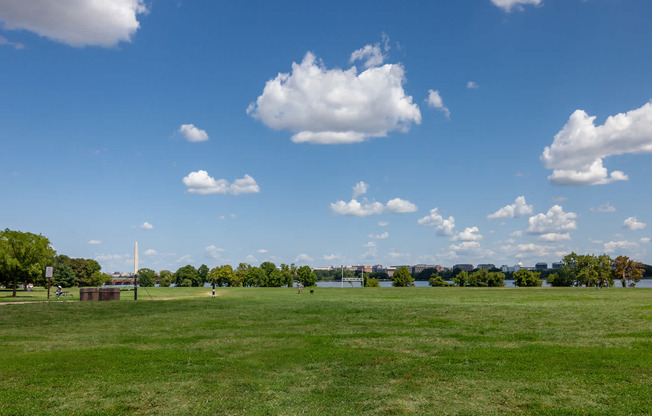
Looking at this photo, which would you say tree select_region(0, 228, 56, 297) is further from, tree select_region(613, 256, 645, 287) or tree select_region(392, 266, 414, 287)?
tree select_region(613, 256, 645, 287)

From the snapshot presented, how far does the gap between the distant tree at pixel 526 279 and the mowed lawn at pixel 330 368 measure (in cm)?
8783

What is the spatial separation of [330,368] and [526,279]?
103m

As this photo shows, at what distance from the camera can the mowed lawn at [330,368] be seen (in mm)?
9430

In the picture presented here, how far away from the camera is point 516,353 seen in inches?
569

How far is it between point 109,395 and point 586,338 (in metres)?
17.2

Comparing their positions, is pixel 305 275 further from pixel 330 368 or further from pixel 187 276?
pixel 330 368

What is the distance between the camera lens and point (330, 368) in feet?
42.1

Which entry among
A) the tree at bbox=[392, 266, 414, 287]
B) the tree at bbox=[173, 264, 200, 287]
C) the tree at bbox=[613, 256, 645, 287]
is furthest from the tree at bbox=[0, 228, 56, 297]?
the tree at bbox=[613, 256, 645, 287]

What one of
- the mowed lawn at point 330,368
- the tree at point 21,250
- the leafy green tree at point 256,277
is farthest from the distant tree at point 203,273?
the mowed lawn at point 330,368

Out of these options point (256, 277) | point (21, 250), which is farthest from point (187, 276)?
point (21, 250)

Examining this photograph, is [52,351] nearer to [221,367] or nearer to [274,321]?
[221,367]

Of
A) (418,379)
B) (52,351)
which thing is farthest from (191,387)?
(52,351)

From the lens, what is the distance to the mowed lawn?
30.9 ft

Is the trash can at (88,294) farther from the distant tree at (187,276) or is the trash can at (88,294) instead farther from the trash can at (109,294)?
the distant tree at (187,276)
